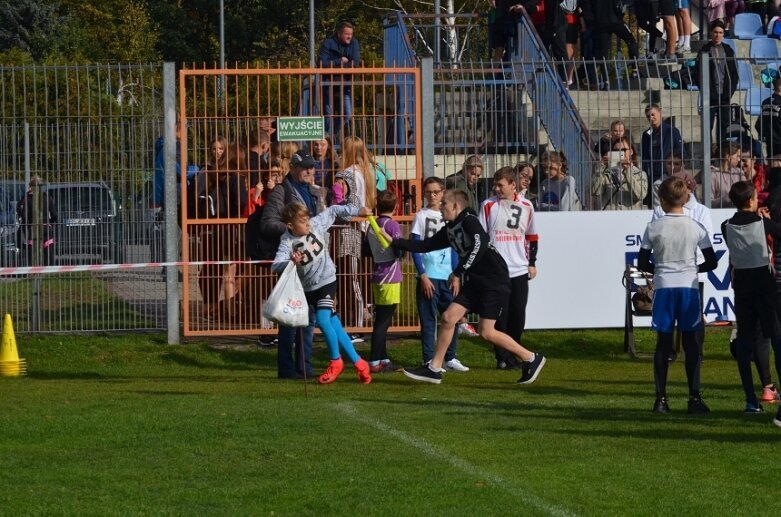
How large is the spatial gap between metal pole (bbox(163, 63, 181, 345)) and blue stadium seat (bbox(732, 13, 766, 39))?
1275 centimetres

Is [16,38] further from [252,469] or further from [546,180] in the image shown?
[252,469]

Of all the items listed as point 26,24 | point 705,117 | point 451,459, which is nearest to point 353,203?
point 705,117

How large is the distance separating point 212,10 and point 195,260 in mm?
46387

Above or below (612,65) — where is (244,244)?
below

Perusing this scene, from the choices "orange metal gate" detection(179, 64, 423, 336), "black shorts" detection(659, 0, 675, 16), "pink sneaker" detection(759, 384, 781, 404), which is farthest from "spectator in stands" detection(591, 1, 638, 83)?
"pink sneaker" detection(759, 384, 781, 404)

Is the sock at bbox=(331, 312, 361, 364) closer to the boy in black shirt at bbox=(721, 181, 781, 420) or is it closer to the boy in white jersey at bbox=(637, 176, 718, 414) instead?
the boy in white jersey at bbox=(637, 176, 718, 414)

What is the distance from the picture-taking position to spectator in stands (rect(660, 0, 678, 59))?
896 inches

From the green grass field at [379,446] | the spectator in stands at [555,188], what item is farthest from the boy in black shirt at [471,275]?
the spectator in stands at [555,188]

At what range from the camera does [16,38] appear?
6275 cm

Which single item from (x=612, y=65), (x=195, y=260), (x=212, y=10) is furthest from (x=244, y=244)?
(x=212, y=10)

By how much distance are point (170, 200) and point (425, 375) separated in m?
4.21

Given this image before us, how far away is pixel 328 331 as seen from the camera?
13328mm

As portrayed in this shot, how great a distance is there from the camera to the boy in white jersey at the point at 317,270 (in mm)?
13219

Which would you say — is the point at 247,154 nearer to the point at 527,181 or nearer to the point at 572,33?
the point at 527,181
